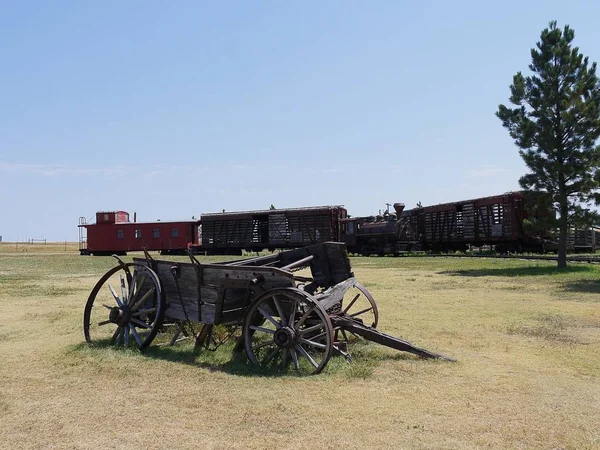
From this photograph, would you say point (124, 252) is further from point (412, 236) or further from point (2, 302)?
point (2, 302)

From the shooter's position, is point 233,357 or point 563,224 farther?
point 563,224

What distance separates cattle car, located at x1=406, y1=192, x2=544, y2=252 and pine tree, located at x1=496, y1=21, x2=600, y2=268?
19.8 ft

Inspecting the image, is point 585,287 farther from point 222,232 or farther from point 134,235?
point 134,235

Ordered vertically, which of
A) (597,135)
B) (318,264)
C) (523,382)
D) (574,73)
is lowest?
(523,382)

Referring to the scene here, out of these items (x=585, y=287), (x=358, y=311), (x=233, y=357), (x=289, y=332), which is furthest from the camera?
(x=585, y=287)

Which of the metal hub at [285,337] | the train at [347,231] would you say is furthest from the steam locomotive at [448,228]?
the metal hub at [285,337]

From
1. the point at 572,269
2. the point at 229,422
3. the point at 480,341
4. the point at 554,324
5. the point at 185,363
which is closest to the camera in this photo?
the point at 229,422

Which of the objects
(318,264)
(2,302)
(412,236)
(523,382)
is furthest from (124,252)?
(523,382)

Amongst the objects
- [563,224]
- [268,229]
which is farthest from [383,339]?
[268,229]

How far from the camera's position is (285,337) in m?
6.16

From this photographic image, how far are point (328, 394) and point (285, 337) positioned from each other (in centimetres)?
107

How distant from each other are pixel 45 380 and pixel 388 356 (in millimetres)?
3969

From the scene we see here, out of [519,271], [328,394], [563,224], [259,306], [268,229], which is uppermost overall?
[268,229]

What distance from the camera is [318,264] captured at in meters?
8.05
